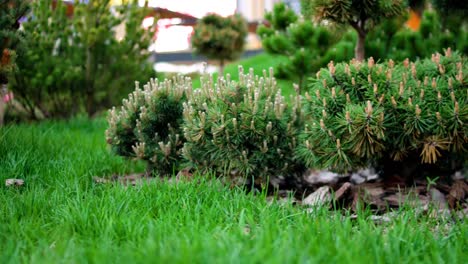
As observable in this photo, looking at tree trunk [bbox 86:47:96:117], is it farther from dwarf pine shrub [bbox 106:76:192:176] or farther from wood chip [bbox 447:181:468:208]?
wood chip [bbox 447:181:468:208]

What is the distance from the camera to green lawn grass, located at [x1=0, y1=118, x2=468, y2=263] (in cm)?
220

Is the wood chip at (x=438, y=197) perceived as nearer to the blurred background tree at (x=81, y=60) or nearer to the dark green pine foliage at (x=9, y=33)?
the dark green pine foliage at (x=9, y=33)

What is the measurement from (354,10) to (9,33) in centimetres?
303

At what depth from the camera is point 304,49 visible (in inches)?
240

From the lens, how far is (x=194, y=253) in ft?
6.92

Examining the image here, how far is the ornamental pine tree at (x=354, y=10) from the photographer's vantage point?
476 centimetres

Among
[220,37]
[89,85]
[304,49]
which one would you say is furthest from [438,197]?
[220,37]

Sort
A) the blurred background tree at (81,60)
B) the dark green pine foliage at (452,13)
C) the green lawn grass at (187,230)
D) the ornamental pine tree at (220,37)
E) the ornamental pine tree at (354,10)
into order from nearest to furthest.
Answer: the green lawn grass at (187,230)
the ornamental pine tree at (354,10)
the dark green pine foliage at (452,13)
the blurred background tree at (81,60)
the ornamental pine tree at (220,37)

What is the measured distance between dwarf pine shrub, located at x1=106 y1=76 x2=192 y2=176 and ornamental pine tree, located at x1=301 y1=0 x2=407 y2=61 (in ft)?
4.56

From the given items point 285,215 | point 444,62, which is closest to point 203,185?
point 285,215

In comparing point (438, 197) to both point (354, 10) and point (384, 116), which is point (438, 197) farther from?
point (354, 10)

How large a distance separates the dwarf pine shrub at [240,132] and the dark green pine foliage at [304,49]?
1820mm

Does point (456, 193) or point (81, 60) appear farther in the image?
point (81, 60)

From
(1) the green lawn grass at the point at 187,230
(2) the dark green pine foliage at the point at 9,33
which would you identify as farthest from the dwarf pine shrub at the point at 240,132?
(2) the dark green pine foliage at the point at 9,33
